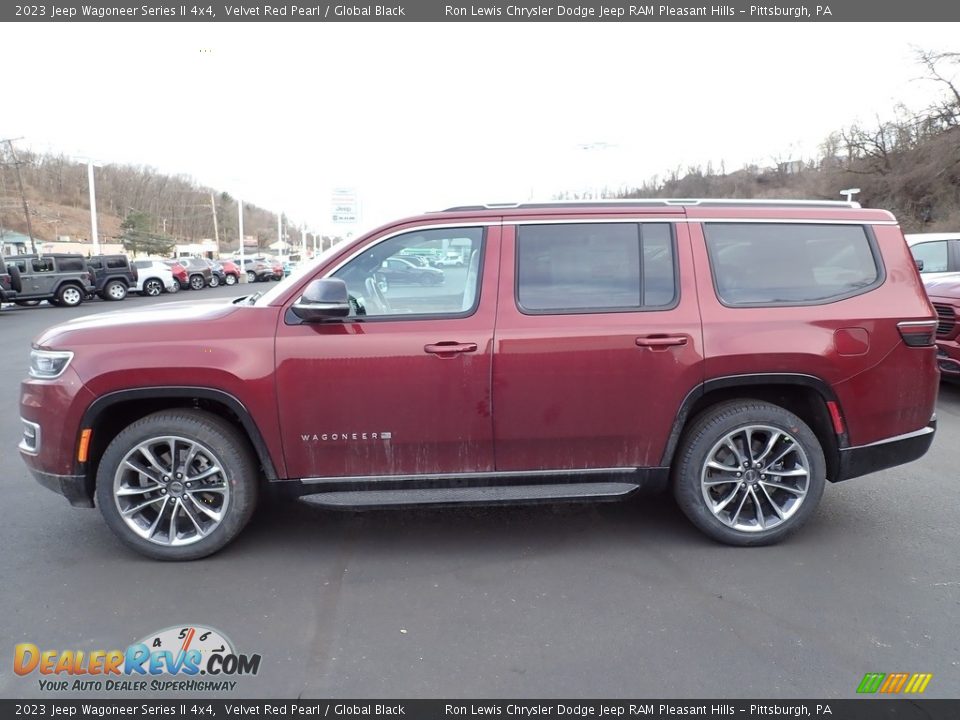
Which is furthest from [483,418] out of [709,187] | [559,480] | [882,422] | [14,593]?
[709,187]

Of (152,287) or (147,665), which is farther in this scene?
(152,287)

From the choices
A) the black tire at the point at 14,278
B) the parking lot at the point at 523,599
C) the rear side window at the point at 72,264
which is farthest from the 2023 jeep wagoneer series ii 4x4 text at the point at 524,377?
the rear side window at the point at 72,264

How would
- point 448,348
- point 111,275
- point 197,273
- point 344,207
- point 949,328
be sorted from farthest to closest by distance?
point 197,273, point 344,207, point 111,275, point 949,328, point 448,348

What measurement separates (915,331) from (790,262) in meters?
0.79

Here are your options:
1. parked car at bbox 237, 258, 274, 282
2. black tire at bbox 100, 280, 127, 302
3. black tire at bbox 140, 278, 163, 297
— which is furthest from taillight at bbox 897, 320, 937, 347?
parked car at bbox 237, 258, 274, 282

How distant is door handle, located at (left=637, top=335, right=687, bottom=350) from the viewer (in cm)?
370

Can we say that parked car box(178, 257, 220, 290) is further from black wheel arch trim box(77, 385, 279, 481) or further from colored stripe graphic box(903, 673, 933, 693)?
colored stripe graphic box(903, 673, 933, 693)

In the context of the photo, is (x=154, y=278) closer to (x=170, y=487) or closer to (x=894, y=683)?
(x=170, y=487)

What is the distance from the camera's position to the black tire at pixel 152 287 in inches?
1206

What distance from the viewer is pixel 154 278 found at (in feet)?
102

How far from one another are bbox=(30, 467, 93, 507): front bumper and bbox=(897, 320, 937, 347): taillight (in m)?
4.68

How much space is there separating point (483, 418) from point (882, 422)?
2.33 metres

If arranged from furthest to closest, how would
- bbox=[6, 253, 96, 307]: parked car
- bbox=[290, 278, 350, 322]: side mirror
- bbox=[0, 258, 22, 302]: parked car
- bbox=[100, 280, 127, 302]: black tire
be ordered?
bbox=[100, 280, 127, 302]: black tire < bbox=[6, 253, 96, 307]: parked car < bbox=[0, 258, 22, 302]: parked car < bbox=[290, 278, 350, 322]: side mirror

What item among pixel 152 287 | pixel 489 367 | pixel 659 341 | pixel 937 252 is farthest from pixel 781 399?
pixel 152 287
